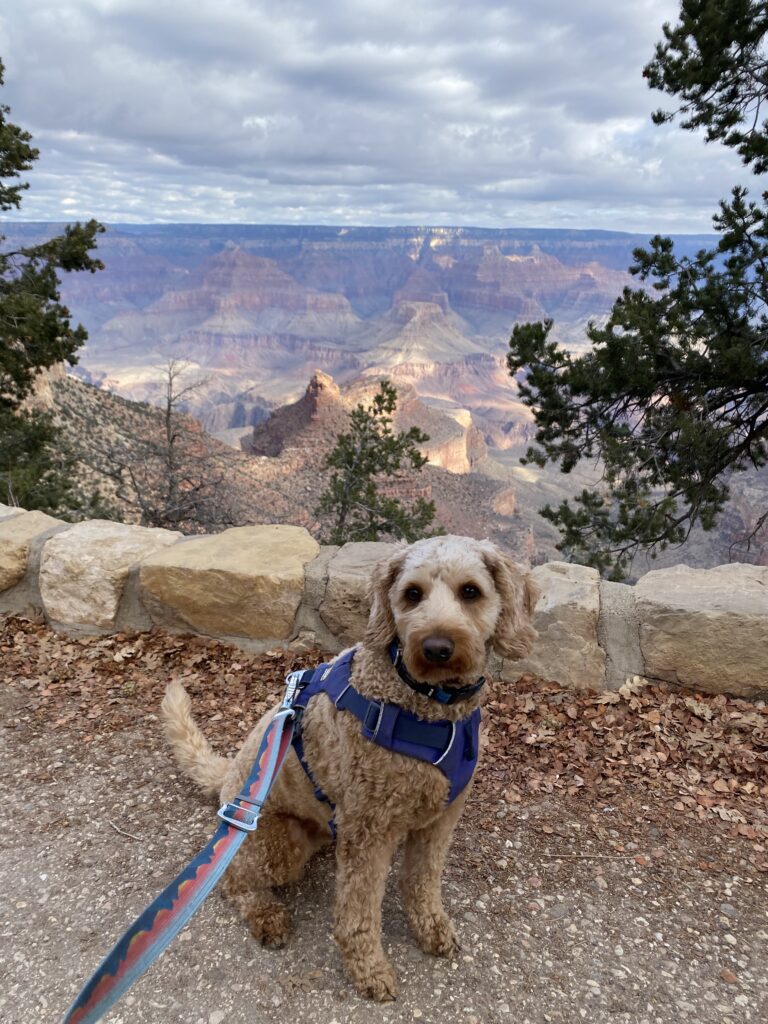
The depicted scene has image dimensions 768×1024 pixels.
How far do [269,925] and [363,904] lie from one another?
1.68 ft

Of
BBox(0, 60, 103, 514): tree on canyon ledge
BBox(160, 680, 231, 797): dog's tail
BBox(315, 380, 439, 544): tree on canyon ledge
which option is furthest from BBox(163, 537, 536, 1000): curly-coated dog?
BBox(315, 380, 439, 544): tree on canyon ledge

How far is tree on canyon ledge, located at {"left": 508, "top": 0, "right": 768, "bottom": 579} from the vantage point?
24.3 ft

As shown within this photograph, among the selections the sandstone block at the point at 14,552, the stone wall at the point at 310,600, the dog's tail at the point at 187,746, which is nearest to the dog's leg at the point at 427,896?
the dog's tail at the point at 187,746

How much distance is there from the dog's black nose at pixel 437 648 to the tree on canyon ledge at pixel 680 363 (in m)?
7.06

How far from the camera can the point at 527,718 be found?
169 inches

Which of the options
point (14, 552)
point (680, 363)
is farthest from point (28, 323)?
point (680, 363)

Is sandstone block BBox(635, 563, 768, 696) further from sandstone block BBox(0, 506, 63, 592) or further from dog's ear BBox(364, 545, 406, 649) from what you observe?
sandstone block BBox(0, 506, 63, 592)

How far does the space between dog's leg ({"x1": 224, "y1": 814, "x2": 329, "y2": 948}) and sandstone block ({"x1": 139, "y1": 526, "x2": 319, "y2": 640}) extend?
2.09 meters

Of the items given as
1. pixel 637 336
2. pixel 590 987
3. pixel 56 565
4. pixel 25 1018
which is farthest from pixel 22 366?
pixel 590 987

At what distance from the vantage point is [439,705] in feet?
8.29

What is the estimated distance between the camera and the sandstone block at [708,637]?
4.23 meters

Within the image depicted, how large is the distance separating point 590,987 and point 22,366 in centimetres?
1306

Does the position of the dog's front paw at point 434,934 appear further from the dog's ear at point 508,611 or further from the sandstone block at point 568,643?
the sandstone block at point 568,643

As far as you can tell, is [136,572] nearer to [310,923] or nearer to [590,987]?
[310,923]
